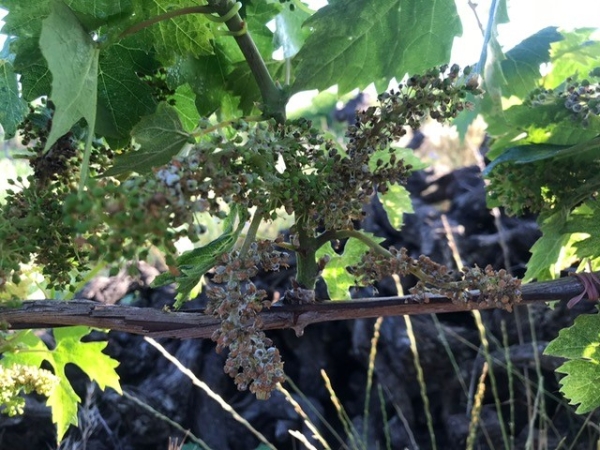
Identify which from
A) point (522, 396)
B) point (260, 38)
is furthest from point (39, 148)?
point (522, 396)

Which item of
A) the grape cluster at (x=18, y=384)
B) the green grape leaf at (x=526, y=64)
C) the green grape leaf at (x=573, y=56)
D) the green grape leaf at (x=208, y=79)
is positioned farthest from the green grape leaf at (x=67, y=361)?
the green grape leaf at (x=573, y=56)

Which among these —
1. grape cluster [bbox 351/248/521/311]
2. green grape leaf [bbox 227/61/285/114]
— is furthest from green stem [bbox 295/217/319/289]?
green grape leaf [bbox 227/61/285/114]

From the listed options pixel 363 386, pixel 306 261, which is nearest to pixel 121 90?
pixel 306 261

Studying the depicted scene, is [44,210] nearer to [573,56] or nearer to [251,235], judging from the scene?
[251,235]

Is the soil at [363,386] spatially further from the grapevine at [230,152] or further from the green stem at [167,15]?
the green stem at [167,15]

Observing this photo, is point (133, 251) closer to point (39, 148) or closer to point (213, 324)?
point (213, 324)

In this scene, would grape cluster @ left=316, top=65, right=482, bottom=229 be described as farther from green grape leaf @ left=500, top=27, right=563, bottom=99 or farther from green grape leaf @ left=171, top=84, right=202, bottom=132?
green grape leaf @ left=500, top=27, right=563, bottom=99
